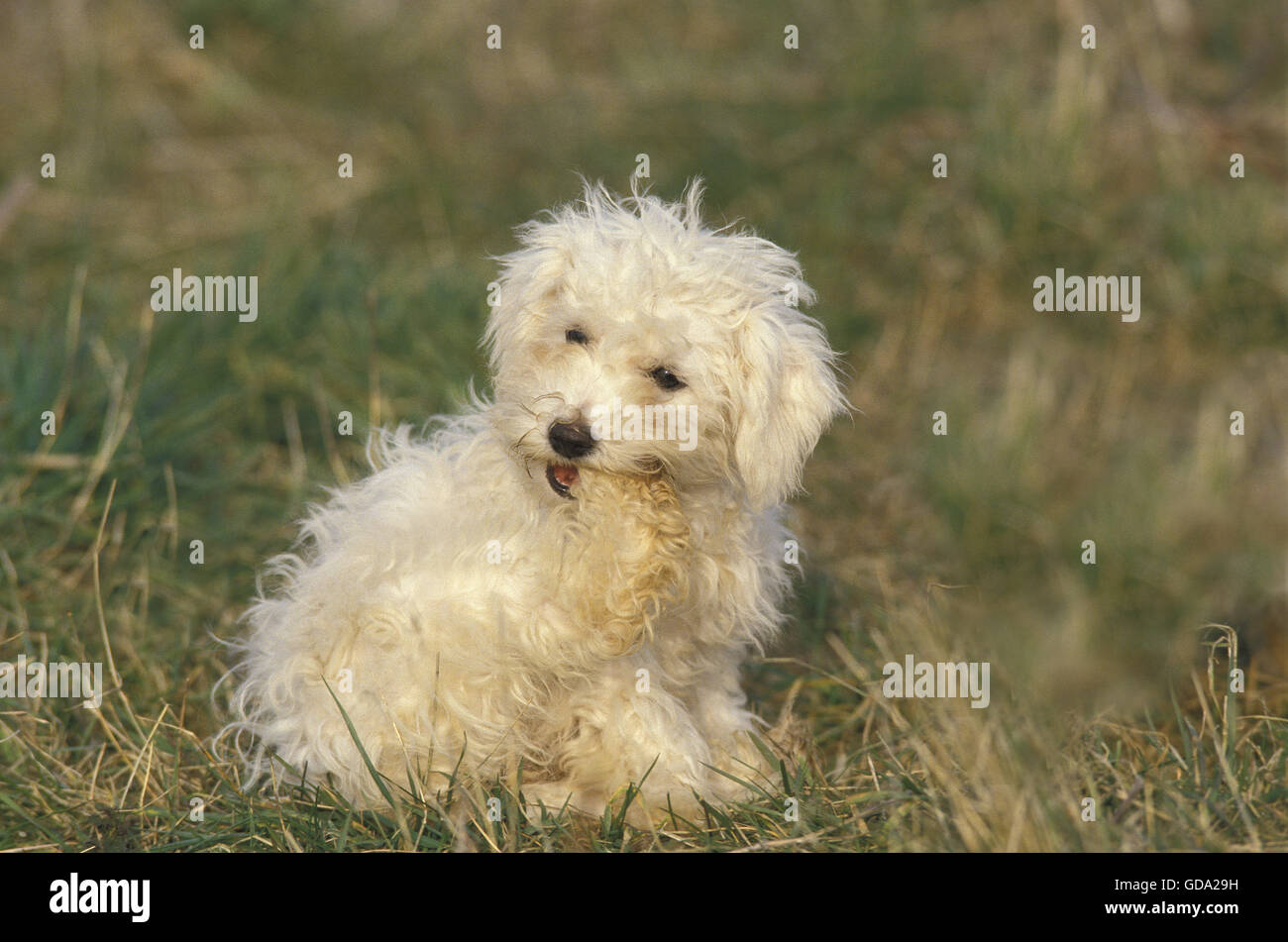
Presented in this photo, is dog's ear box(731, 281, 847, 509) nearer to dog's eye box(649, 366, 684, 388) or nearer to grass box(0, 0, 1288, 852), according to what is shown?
dog's eye box(649, 366, 684, 388)

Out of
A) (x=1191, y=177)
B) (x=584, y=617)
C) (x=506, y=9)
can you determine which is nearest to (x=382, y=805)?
(x=584, y=617)

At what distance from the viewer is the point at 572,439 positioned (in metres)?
3.33

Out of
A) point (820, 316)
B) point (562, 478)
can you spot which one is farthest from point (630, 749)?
point (820, 316)

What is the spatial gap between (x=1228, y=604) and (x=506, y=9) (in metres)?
6.65

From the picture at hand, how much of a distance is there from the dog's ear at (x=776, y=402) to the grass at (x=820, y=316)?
860 millimetres

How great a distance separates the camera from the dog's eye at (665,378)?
137 inches

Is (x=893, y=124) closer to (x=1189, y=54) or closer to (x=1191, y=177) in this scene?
(x=1191, y=177)

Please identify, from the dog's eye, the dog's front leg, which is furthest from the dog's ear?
the dog's front leg

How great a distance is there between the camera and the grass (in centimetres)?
401

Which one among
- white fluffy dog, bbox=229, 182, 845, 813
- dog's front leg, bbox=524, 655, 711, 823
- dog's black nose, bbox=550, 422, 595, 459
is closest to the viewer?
dog's black nose, bbox=550, 422, 595, 459

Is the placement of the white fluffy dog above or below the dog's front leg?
above

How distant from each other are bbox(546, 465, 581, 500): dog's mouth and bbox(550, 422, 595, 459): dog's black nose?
0.11 meters

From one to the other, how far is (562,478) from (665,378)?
1.18ft

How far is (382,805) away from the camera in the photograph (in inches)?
150
